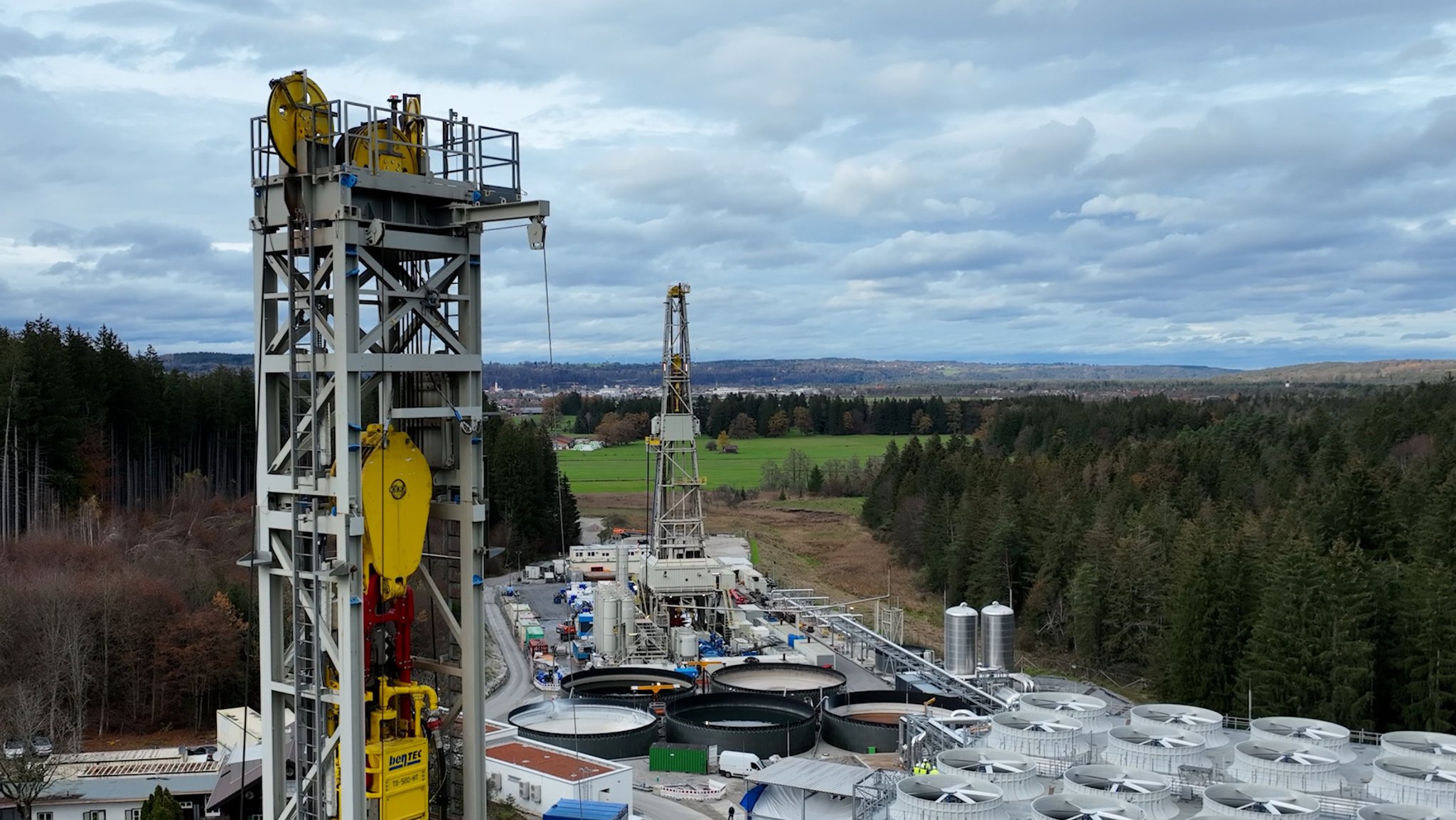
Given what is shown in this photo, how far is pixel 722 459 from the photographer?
5320 inches

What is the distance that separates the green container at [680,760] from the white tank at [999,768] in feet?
40.6

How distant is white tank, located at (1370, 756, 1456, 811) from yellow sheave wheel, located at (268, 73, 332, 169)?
66.3ft

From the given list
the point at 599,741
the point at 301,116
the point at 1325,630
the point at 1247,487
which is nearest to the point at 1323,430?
the point at 1247,487

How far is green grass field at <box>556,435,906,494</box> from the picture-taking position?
4250 inches

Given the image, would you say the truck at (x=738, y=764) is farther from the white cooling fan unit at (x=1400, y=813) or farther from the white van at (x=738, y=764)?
the white cooling fan unit at (x=1400, y=813)

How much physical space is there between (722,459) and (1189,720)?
11030cm

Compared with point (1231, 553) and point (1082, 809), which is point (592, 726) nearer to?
point (1082, 809)

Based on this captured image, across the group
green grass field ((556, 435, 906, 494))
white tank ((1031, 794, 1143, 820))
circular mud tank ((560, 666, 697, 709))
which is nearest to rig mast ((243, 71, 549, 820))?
white tank ((1031, 794, 1143, 820))

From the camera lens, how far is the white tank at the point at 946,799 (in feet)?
62.2

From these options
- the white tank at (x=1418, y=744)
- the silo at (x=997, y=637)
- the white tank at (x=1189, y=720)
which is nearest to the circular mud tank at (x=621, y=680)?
the silo at (x=997, y=637)

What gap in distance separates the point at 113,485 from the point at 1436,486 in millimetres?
56281

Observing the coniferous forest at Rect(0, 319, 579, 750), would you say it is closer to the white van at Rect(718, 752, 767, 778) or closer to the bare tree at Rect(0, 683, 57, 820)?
the bare tree at Rect(0, 683, 57, 820)

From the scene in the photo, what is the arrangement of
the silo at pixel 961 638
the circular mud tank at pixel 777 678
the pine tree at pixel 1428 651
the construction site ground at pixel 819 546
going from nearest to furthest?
the pine tree at pixel 1428 651
the silo at pixel 961 638
the circular mud tank at pixel 777 678
the construction site ground at pixel 819 546

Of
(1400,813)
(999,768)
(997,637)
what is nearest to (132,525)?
(997,637)
